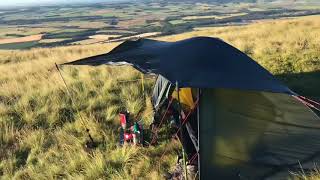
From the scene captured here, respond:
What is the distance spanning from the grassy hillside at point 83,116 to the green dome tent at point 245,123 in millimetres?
1254

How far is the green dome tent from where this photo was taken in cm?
651

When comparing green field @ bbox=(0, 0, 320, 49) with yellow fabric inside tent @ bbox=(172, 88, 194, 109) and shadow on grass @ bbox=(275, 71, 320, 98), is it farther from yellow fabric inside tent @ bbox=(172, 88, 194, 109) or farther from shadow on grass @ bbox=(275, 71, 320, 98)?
yellow fabric inside tent @ bbox=(172, 88, 194, 109)

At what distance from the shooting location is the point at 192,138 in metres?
7.42

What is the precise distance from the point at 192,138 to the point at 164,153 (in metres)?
0.68

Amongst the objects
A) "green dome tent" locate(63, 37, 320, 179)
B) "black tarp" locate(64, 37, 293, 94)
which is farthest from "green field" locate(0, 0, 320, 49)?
"green dome tent" locate(63, 37, 320, 179)

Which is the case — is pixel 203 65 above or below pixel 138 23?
above

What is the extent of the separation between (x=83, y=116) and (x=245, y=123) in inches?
178

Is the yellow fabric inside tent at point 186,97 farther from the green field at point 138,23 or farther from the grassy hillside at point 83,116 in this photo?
the green field at point 138,23

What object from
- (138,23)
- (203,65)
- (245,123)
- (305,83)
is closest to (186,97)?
(203,65)

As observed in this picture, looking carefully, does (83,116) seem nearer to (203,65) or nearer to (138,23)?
(203,65)

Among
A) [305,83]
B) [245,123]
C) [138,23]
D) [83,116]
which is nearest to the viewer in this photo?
[245,123]

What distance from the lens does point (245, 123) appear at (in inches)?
265

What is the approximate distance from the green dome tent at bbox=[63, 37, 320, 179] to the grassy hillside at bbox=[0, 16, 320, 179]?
1254 mm

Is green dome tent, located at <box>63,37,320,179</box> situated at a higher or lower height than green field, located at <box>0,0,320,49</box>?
higher
